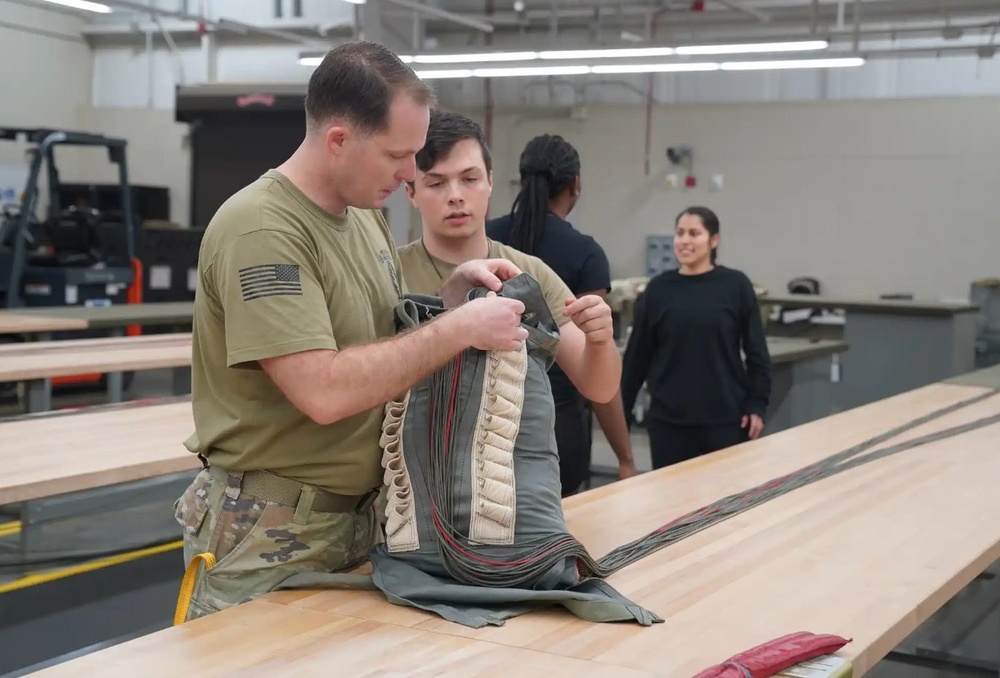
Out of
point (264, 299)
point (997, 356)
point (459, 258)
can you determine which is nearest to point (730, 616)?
point (264, 299)

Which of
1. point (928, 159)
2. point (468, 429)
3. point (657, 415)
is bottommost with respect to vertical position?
point (657, 415)

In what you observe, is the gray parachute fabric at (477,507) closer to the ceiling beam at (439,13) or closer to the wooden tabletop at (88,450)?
the wooden tabletop at (88,450)

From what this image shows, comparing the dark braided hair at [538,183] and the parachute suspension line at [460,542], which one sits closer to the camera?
the parachute suspension line at [460,542]

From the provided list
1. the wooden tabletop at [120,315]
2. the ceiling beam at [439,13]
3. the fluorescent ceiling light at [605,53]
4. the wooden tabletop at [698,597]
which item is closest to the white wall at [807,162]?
the ceiling beam at [439,13]

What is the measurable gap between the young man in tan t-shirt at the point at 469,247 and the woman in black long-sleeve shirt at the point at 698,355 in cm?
176

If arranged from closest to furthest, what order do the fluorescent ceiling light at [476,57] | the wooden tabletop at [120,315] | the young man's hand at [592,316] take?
the young man's hand at [592,316], the wooden tabletop at [120,315], the fluorescent ceiling light at [476,57]

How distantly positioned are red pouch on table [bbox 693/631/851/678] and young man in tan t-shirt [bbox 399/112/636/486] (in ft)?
2.13

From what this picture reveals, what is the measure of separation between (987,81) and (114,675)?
11.6 m

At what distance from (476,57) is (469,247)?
8.25m

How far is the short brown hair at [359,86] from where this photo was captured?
1.63 metres

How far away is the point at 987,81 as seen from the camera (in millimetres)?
11289

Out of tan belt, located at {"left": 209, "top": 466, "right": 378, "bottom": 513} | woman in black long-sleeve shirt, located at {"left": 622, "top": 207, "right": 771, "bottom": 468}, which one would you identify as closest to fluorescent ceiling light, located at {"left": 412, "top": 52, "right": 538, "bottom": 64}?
woman in black long-sleeve shirt, located at {"left": 622, "top": 207, "right": 771, "bottom": 468}

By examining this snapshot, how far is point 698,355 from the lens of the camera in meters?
4.12

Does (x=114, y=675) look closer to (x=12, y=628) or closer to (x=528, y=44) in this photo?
(x=12, y=628)
